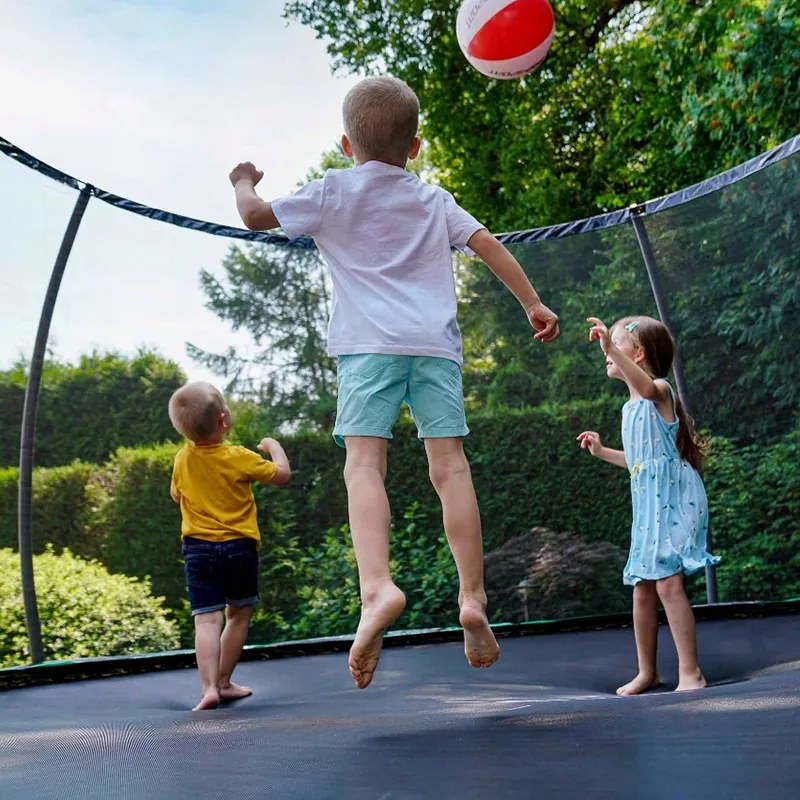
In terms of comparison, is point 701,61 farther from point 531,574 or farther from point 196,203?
point 196,203

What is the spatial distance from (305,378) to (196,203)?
6986mm

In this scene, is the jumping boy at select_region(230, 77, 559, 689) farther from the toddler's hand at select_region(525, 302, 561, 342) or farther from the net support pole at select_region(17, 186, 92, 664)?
the net support pole at select_region(17, 186, 92, 664)

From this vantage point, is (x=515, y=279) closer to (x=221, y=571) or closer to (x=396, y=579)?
(x=221, y=571)

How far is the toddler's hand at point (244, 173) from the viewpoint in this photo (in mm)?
1740

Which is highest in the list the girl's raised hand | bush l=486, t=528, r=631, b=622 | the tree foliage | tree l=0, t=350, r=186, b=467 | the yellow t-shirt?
the tree foliage

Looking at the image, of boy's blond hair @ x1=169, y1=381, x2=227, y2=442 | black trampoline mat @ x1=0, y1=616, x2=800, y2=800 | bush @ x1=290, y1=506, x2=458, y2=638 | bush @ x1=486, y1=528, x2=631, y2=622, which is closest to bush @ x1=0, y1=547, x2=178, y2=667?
bush @ x1=290, y1=506, x2=458, y2=638

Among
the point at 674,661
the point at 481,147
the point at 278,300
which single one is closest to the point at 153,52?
the point at 481,147

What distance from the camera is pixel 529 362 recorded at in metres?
3.45

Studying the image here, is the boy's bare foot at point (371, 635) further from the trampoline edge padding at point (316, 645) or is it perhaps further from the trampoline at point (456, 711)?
the trampoline edge padding at point (316, 645)

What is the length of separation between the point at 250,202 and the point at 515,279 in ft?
1.67

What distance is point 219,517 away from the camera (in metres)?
2.25

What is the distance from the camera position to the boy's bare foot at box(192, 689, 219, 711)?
2.01 meters

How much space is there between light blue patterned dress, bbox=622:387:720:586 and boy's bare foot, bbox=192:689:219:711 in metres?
1.00

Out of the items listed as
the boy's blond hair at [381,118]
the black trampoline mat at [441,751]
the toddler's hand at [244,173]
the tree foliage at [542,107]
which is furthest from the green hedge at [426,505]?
the tree foliage at [542,107]
